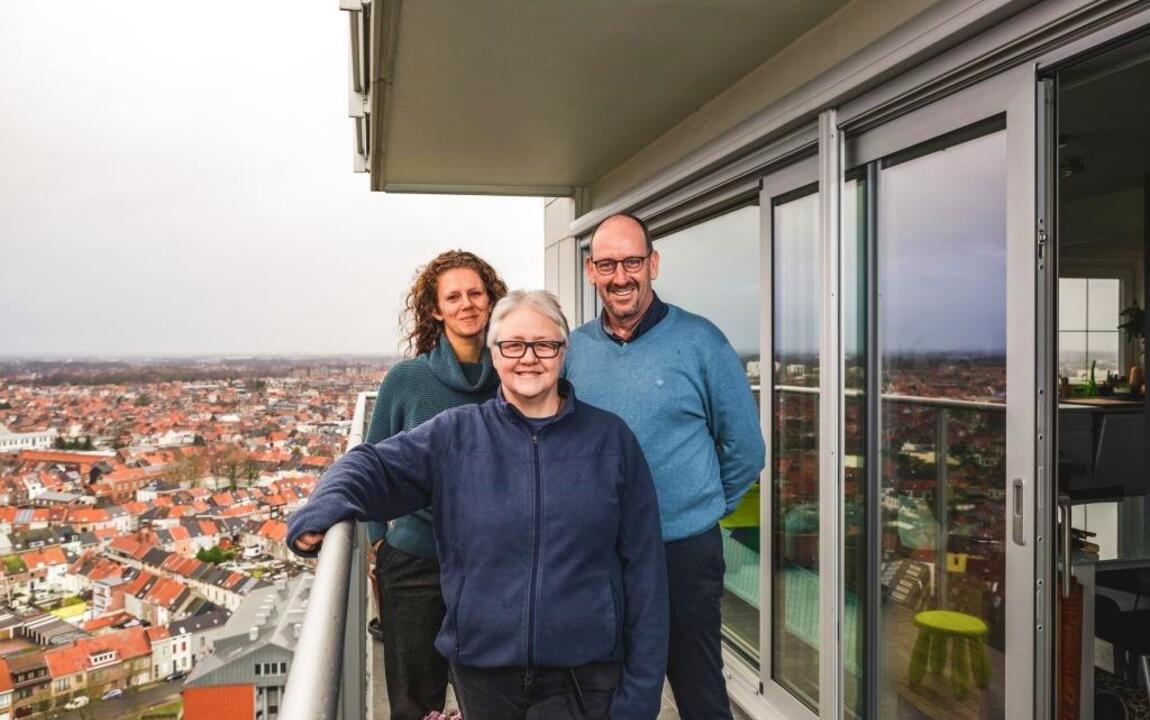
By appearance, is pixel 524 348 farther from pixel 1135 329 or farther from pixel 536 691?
pixel 1135 329

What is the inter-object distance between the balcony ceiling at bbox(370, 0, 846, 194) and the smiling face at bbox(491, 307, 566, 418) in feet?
4.37

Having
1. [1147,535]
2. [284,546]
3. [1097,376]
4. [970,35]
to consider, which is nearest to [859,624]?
[970,35]

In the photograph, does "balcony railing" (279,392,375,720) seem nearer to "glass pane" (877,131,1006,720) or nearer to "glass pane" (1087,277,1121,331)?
"glass pane" (877,131,1006,720)

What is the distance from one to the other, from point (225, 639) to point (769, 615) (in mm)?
2185

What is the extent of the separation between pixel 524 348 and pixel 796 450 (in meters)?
1.84

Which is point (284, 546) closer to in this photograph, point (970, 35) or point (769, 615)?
point (970, 35)

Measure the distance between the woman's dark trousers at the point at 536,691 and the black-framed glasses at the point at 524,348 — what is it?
0.56 metres

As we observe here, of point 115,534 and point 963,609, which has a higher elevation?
point 963,609

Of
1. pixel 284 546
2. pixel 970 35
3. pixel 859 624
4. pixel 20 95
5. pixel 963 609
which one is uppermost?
pixel 20 95

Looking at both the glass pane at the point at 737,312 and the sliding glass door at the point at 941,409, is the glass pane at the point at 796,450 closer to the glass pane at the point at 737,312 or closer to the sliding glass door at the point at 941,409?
the glass pane at the point at 737,312

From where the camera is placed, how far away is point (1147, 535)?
421 centimetres

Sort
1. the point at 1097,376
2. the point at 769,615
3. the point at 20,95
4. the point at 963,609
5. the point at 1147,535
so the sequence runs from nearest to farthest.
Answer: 1. the point at 963,609
2. the point at 769,615
3. the point at 1147,535
4. the point at 1097,376
5. the point at 20,95

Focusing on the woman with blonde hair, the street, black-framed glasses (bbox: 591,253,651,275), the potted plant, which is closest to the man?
black-framed glasses (bbox: 591,253,651,275)

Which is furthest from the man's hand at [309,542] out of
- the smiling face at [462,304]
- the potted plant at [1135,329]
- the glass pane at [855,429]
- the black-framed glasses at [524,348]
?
the potted plant at [1135,329]
